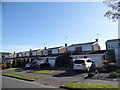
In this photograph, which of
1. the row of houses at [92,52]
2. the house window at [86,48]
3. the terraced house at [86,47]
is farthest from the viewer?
the house window at [86,48]

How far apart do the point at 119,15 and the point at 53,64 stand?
25332mm

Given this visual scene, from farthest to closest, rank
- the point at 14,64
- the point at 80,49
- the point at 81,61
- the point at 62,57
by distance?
the point at 80,49, the point at 14,64, the point at 62,57, the point at 81,61

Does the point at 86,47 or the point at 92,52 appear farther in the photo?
the point at 86,47

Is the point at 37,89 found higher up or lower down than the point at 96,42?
lower down

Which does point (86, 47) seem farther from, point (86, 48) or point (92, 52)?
point (92, 52)

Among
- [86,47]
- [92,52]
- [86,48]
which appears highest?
[86,47]

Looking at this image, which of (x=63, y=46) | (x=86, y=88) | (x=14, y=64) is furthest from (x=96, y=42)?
(x=86, y=88)

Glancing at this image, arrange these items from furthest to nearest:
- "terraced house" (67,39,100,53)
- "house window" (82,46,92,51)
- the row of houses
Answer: "house window" (82,46,92,51) → "terraced house" (67,39,100,53) → the row of houses

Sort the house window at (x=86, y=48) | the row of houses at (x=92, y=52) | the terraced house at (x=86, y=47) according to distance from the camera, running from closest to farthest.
→ the row of houses at (x=92, y=52), the terraced house at (x=86, y=47), the house window at (x=86, y=48)

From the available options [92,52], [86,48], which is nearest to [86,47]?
[86,48]

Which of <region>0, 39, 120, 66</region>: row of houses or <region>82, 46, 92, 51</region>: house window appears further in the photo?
<region>82, 46, 92, 51</region>: house window

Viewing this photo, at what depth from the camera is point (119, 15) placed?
42.8ft

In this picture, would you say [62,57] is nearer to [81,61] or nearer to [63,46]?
[81,61]

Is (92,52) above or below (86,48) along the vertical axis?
below
